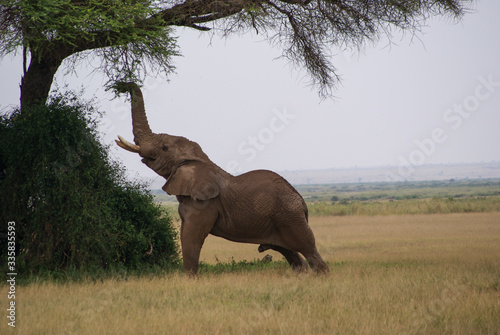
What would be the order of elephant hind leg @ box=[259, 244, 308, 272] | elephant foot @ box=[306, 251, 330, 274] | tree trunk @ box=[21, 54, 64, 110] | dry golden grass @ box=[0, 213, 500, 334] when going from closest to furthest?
dry golden grass @ box=[0, 213, 500, 334] < elephant foot @ box=[306, 251, 330, 274] < elephant hind leg @ box=[259, 244, 308, 272] < tree trunk @ box=[21, 54, 64, 110]

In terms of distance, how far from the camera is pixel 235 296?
957 centimetres

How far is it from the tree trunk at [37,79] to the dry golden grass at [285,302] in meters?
4.52

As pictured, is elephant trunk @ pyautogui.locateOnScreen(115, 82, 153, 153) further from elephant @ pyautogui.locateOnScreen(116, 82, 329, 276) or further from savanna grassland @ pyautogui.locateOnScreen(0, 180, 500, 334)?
savanna grassland @ pyautogui.locateOnScreen(0, 180, 500, 334)

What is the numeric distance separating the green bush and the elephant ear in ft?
5.83

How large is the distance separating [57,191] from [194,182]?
2.78 meters

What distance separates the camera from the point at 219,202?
1139cm

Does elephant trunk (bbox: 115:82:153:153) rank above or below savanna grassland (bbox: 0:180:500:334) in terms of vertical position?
above

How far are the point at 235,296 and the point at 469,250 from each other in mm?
9247

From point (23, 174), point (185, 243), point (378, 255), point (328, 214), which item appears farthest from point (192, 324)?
point (328, 214)

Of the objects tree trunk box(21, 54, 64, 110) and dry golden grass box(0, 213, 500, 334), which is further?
tree trunk box(21, 54, 64, 110)

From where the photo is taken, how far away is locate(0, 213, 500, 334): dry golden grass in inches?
295

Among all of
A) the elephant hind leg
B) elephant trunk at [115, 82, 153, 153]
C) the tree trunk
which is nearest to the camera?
elephant trunk at [115, 82, 153, 153]

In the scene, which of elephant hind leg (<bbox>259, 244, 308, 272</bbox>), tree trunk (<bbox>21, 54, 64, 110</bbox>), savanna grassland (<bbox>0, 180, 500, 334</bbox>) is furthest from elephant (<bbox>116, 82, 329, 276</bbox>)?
tree trunk (<bbox>21, 54, 64, 110</bbox>)

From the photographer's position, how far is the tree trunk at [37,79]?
13102mm
